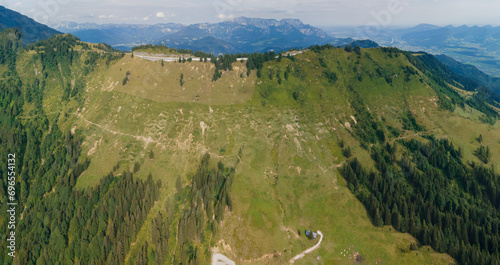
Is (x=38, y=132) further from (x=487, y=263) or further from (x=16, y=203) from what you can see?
(x=487, y=263)

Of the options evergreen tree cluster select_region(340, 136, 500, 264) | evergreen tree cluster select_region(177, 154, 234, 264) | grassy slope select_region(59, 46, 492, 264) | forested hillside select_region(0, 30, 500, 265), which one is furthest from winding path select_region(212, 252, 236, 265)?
evergreen tree cluster select_region(340, 136, 500, 264)

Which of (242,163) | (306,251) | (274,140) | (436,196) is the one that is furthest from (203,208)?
(436,196)

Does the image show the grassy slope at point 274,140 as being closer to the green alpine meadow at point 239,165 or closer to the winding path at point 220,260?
the green alpine meadow at point 239,165

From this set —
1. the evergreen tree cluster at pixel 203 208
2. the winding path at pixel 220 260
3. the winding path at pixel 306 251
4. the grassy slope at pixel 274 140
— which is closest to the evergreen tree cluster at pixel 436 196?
the grassy slope at pixel 274 140

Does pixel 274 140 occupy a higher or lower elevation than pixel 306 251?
higher

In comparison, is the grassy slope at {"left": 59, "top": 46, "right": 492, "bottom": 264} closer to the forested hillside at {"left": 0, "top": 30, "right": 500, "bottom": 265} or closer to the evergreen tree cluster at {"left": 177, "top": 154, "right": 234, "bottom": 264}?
the forested hillside at {"left": 0, "top": 30, "right": 500, "bottom": 265}

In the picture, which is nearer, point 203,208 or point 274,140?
point 203,208

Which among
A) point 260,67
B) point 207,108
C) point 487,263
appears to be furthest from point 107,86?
point 487,263

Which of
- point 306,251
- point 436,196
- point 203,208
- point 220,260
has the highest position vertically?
point 436,196

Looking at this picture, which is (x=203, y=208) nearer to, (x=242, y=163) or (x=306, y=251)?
(x=242, y=163)
